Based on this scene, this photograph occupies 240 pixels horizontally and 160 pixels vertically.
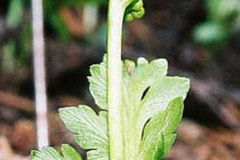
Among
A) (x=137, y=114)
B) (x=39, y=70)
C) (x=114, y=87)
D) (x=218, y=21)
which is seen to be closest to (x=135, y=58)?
(x=218, y=21)

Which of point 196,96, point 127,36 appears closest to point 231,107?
point 196,96

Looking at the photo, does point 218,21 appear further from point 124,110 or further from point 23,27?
point 124,110

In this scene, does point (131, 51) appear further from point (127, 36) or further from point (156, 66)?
point (156, 66)

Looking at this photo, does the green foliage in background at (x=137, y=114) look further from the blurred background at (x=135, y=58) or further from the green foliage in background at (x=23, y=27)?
the green foliage in background at (x=23, y=27)

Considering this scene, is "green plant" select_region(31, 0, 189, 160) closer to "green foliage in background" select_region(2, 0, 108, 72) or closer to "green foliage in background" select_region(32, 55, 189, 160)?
"green foliage in background" select_region(32, 55, 189, 160)

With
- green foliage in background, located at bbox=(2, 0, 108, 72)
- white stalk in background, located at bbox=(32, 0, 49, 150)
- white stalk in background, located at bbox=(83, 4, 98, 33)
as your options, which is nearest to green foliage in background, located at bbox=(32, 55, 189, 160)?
white stalk in background, located at bbox=(32, 0, 49, 150)

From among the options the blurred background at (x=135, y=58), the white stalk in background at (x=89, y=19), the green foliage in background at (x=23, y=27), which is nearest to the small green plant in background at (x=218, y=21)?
the blurred background at (x=135, y=58)
